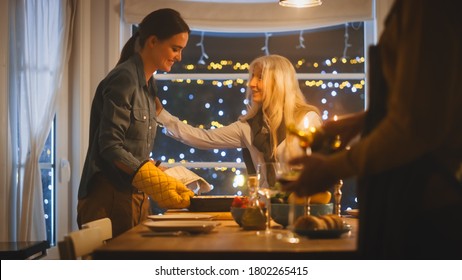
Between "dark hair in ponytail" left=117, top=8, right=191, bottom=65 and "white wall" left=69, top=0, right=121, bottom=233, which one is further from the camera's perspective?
"white wall" left=69, top=0, right=121, bottom=233

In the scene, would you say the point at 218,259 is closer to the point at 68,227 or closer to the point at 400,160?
the point at 400,160

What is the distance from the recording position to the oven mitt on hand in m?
2.82

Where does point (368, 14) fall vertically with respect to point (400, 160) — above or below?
above

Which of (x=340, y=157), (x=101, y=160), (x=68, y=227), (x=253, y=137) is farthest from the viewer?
(x=68, y=227)

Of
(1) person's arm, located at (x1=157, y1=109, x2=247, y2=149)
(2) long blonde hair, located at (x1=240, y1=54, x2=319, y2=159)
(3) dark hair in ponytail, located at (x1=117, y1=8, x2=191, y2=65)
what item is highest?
(3) dark hair in ponytail, located at (x1=117, y1=8, x2=191, y2=65)

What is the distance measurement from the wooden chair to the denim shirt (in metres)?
0.79

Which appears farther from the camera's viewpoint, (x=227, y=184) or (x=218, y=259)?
(x=227, y=184)

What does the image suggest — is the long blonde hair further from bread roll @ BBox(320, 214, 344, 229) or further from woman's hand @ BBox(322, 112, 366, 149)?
woman's hand @ BBox(322, 112, 366, 149)

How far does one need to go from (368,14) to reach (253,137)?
1.22 meters

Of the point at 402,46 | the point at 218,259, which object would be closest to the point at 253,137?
the point at 218,259

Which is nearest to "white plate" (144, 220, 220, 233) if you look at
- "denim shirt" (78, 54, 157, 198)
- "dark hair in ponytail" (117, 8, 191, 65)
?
"denim shirt" (78, 54, 157, 198)

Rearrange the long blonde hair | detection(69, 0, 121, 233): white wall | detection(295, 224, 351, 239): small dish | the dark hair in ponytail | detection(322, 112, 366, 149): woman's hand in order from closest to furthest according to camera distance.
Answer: detection(322, 112, 366, 149): woman's hand, detection(295, 224, 351, 239): small dish, the dark hair in ponytail, the long blonde hair, detection(69, 0, 121, 233): white wall

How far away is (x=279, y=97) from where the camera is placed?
3.92 meters
